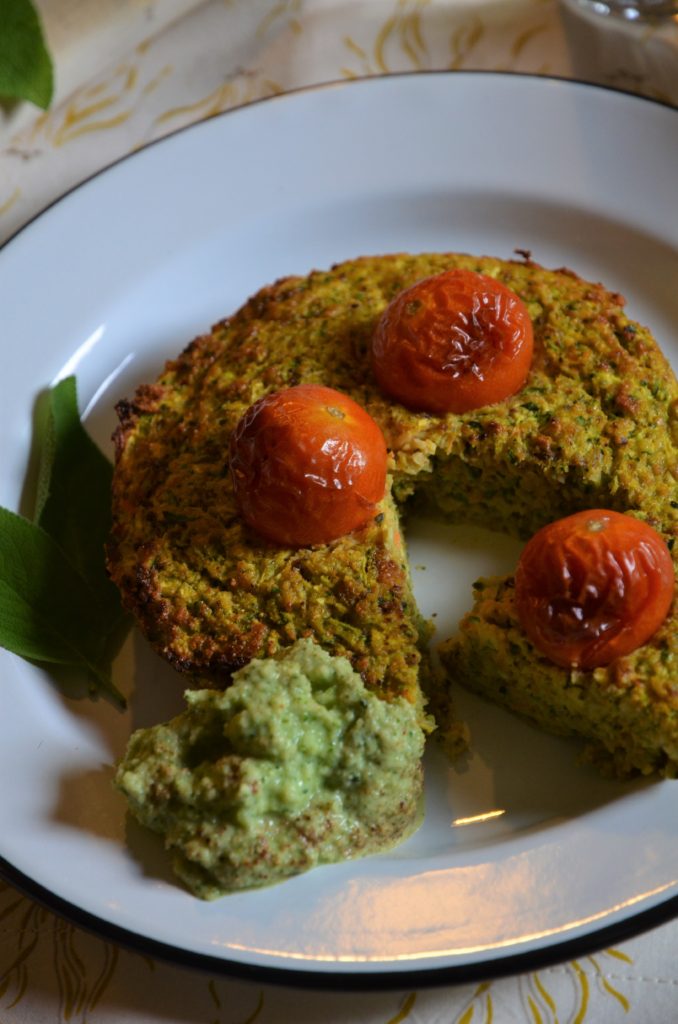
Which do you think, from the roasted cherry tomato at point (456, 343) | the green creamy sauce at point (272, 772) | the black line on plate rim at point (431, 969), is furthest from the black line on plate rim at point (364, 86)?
the black line on plate rim at point (431, 969)

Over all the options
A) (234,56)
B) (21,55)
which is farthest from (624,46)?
(21,55)

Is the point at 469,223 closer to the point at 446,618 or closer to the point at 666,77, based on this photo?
the point at 666,77

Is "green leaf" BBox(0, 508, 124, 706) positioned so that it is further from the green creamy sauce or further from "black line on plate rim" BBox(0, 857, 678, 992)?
"black line on plate rim" BBox(0, 857, 678, 992)

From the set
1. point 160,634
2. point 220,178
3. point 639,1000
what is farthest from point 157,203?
point 639,1000

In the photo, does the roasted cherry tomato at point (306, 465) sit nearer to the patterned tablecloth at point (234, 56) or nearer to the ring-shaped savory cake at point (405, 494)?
the ring-shaped savory cake at point (405, 494)

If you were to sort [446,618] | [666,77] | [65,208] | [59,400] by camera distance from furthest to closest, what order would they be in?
[666,77], [65,208], [59,400], [446,618]

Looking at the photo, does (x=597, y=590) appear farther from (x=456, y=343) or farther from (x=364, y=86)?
(x=364, y=86)

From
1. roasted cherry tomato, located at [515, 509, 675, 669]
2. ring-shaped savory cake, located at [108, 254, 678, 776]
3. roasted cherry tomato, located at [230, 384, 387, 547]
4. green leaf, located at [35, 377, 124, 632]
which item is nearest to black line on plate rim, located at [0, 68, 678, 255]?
green leaf, located at [35, 377, 124, 632]
